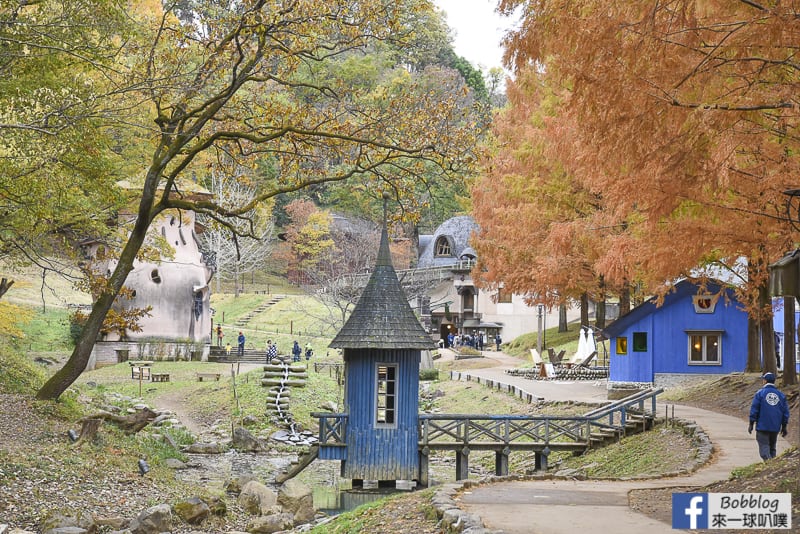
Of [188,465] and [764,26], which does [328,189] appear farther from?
[764,26]

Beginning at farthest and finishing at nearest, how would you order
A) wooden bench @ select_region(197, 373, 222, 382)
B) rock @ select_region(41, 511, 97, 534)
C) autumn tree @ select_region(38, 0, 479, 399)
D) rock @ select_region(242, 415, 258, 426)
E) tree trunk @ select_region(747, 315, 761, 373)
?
1. wooden bench @ select_region(197, 373, 222, 382)
2. rock @ select_region(242, 415, 258, 426)
3. tree trunk @ select_region(747, 315, 761, 373)
4. autumn tree @ select_region(38, 0, 479, 399)
5. rock @ select_region(41, 511, 97, 534)

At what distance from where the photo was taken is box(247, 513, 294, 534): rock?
15052mm

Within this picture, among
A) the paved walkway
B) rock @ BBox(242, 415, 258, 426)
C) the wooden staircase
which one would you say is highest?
the wooden staircase

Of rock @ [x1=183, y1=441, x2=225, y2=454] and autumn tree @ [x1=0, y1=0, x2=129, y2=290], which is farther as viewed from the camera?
rock @ [x1=183, y1=441, x2=225, y2=454]

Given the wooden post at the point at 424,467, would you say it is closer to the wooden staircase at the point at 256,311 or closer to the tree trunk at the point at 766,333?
the tree trunk at the point at 766,333

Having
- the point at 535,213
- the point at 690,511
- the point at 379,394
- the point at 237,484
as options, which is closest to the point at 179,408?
the point at 237,484

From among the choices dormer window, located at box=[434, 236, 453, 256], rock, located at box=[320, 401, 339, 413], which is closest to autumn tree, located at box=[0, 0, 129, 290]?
rock, located at box=[320, 401, 339, 413]

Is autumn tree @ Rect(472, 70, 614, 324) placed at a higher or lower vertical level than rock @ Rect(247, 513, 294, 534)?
higher

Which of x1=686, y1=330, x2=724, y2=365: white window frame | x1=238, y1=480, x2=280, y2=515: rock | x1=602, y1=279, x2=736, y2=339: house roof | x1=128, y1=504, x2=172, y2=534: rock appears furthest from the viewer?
x1=686, y1=330, x2=724, y2=365: white window frame

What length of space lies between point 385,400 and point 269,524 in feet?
18.7

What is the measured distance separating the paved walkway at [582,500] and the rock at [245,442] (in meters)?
13.2

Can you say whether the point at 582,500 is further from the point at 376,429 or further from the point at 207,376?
the point at 207,376

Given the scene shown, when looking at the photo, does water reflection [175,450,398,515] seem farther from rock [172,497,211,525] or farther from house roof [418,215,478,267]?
house roof [418,215,478,267]

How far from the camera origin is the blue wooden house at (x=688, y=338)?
2925 cm
